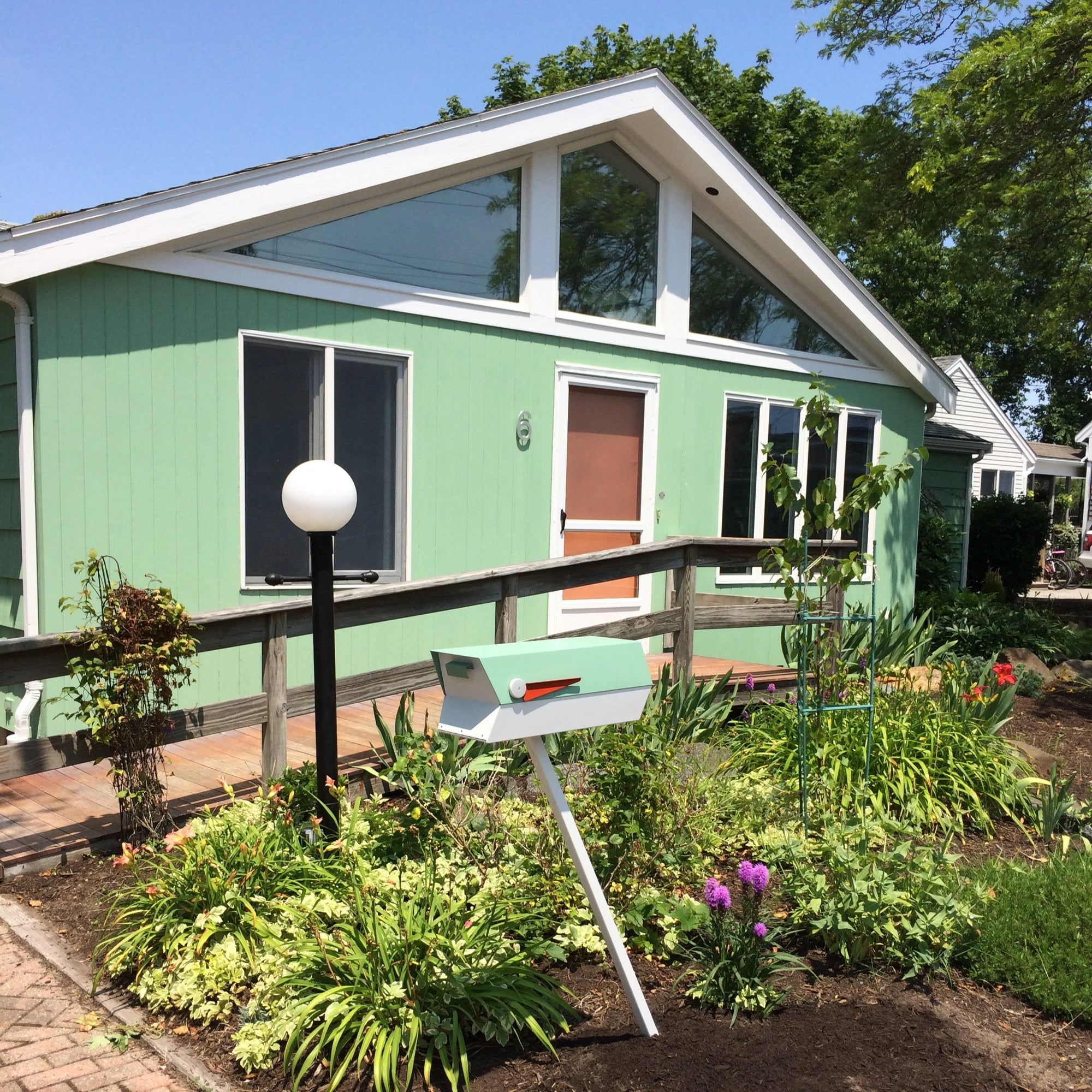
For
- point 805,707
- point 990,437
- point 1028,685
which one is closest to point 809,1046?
point 805,707

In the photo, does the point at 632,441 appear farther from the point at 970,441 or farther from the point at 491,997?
the point at 970,441

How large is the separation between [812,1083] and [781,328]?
727 centimetres

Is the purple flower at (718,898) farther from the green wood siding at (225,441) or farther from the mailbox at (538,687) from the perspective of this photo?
the green wood siding at (225,441)

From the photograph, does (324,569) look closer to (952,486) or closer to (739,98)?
(952,486)

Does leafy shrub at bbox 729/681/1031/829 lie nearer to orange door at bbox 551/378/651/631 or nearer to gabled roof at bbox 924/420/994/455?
orange door at bbox 551/378/651/631

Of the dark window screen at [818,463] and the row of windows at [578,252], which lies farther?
the dark window screen at [818,463]

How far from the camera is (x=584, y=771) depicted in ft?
14.0

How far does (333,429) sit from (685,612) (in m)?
2.50

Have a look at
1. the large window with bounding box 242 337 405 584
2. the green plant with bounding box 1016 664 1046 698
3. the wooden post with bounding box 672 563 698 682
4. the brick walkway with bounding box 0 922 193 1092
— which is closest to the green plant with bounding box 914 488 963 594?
the green plant with bounding box 1016 664 1046 698

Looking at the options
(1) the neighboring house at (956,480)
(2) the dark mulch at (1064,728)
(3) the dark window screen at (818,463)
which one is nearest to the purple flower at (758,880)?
(2) the dark mulch at (1064,728)

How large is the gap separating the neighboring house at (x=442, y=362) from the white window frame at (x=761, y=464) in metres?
0.03

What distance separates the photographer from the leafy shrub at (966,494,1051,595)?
16.7 metres

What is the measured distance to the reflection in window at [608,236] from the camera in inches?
297

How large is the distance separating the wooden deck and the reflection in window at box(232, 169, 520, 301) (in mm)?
2816
